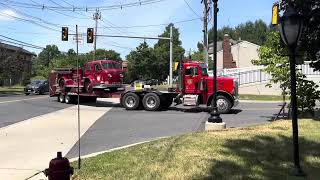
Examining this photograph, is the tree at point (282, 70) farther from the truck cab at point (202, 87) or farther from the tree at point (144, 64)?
the tree at point (144, 64)

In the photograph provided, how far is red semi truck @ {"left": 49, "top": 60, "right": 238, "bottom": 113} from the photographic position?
81.6 feet

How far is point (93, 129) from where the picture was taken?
18.3 meters

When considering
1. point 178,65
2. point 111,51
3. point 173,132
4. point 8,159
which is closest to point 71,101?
point 178,65

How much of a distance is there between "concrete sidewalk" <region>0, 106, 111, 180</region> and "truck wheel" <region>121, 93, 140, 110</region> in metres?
3.62

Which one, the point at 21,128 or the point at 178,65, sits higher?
the point at 178,65

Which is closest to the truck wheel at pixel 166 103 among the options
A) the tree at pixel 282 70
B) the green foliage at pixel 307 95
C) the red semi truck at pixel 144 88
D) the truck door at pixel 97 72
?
the red semi truck at pixel 144 88

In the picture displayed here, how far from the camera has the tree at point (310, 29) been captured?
14852 millimetres

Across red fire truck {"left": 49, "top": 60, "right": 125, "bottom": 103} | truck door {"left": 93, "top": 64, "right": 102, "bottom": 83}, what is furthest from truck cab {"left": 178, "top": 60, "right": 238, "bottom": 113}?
truck door {"left": 93, "top": 64, "right": 102, "bottom": 83}

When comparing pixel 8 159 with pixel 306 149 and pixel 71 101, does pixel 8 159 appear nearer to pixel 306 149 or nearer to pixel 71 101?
pixel 306 149

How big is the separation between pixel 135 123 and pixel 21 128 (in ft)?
14.3

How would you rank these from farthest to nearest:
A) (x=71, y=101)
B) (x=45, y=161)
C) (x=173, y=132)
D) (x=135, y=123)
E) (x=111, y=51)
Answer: (x=111, y=51) → (x=71, y=101) → (x=135, y=123) → (x=173, y=132) → (x=45, y=161)

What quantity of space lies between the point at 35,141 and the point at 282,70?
29.3 ft

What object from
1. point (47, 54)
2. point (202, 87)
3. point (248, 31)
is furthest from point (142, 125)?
point (47, 54)

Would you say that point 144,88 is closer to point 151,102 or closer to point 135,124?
point 151,102
